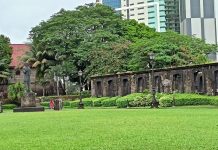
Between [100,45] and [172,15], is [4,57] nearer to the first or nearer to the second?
[100,45]

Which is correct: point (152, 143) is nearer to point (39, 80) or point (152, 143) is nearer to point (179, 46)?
point (179, 46)

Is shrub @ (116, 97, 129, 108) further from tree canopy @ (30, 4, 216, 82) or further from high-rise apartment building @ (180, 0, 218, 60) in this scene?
high-rise apartment building @ (180, 0, 218, 60)

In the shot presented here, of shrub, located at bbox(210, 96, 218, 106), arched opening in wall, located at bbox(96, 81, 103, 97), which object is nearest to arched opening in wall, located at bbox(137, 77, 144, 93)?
arched opening in wall, located at bbox(96, 81, 103, 97)

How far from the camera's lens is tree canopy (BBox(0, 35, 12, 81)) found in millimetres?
63062

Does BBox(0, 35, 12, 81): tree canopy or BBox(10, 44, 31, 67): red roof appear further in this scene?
BBox(10, 44, 31, 67): red roof

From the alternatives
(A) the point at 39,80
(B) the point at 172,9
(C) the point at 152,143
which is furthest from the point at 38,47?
(B) the point at 172,9

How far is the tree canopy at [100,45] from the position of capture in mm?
48906

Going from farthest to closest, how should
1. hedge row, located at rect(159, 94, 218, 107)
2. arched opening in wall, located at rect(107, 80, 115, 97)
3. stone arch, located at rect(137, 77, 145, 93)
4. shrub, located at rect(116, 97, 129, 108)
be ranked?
arched opening in wall, located at rect(107, 80, 115, 97)
stone arch, located at rect(137, 77, 145, 93)
shrub, located at rect(116, 97, 129, 108)
hedge row, located at rect(159, 94, 218, 107)

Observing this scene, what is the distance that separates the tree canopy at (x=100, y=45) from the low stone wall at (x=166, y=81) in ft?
9.31

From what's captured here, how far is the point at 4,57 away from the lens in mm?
64625

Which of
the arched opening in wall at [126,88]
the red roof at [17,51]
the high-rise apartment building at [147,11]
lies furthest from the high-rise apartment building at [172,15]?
the arched opening in wall at [126,88]

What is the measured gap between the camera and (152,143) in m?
10.4

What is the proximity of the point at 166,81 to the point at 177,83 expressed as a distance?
93 centimetres

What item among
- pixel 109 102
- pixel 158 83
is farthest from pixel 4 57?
pixel 158 83
